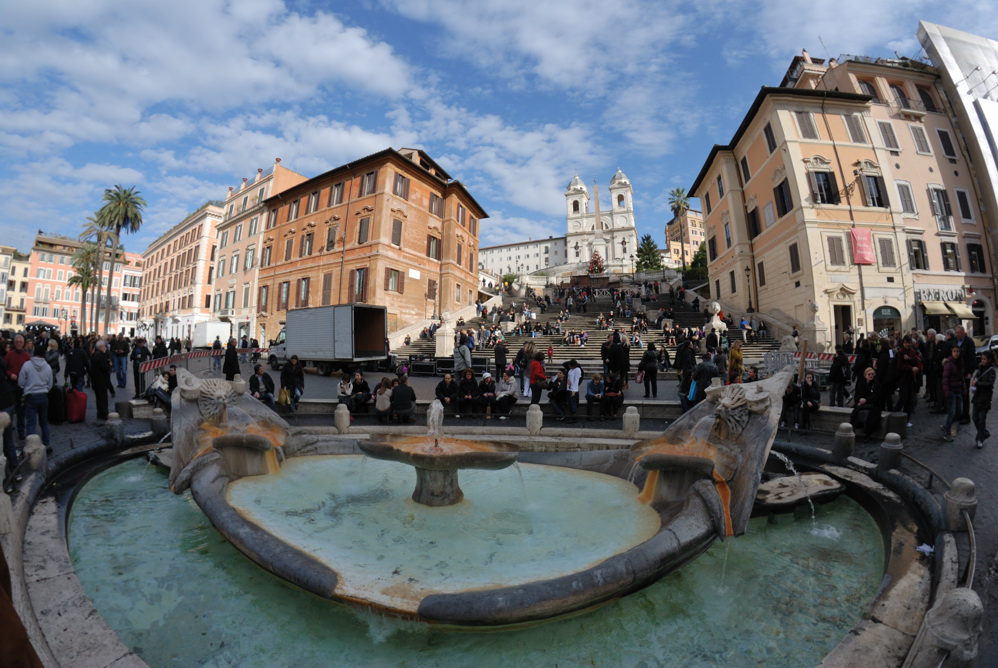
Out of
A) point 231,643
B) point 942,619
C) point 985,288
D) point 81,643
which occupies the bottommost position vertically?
point 231,643

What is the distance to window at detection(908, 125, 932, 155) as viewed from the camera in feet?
88.0

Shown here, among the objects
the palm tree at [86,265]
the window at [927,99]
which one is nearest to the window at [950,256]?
the window at [927,99]

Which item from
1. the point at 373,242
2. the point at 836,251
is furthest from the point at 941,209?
the point at 373,242

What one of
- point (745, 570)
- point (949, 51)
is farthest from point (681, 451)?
point (949, 51)

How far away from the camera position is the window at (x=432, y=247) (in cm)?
3416

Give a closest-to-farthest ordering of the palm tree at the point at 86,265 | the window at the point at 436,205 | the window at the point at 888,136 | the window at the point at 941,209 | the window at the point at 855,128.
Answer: the window at the point at 941,209 → the window at the point at 855,128 → the window at the point at 888,136 → the window at the point at 436,205 → the palm tree at the point at 86,265

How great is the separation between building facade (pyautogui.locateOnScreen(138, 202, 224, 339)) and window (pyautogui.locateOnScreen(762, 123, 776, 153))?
4841 centimetres

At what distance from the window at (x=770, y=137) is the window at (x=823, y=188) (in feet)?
9.53

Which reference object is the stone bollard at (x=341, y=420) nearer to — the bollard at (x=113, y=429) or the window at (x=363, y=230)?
the bollard at (x=113, y=429)

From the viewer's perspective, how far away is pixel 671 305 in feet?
109

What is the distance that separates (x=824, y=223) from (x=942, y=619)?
27.1 metres

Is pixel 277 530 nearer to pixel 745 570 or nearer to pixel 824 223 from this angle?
pixel 745 570

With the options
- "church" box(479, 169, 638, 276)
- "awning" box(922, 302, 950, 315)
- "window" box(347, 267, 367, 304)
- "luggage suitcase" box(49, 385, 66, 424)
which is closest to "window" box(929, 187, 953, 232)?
"awning" box(922, 302, 950, 315)

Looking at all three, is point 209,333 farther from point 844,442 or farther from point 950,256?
point 950,256
